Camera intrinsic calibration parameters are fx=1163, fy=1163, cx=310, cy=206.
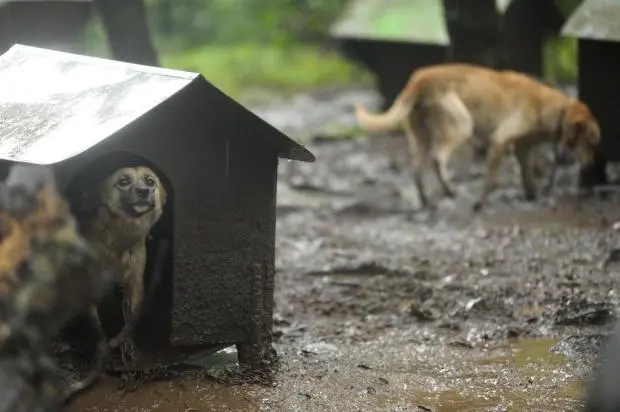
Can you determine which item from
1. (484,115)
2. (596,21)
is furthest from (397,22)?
(596,21)

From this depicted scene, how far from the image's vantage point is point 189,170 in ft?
19.1

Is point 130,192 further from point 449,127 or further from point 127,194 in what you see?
point 449,127

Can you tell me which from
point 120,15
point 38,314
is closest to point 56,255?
point 38,314

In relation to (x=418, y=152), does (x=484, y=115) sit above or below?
above

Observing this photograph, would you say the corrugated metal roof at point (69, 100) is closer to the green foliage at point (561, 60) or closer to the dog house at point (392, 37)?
the dog house at point (392, 37)

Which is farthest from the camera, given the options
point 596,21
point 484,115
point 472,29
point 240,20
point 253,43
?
point 240,20

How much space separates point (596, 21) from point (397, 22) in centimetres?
541

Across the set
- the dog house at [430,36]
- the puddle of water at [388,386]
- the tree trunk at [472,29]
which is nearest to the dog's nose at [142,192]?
the puddle of water at [388,386]

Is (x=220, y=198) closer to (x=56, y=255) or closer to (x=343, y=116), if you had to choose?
(x=56, y=255)

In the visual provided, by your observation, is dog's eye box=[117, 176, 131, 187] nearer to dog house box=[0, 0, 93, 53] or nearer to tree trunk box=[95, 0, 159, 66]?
tree trunk box=[95, 0, 159, 66]

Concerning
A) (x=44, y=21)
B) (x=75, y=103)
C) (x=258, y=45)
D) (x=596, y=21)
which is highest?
(x=258, y=45)

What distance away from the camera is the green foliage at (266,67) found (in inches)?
906

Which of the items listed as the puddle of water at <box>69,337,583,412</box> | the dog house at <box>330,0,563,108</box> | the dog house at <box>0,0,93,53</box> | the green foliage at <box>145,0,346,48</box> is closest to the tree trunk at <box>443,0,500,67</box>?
the dog house at <box>330,0,563,108</box>

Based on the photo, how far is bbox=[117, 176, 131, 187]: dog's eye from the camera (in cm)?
567
